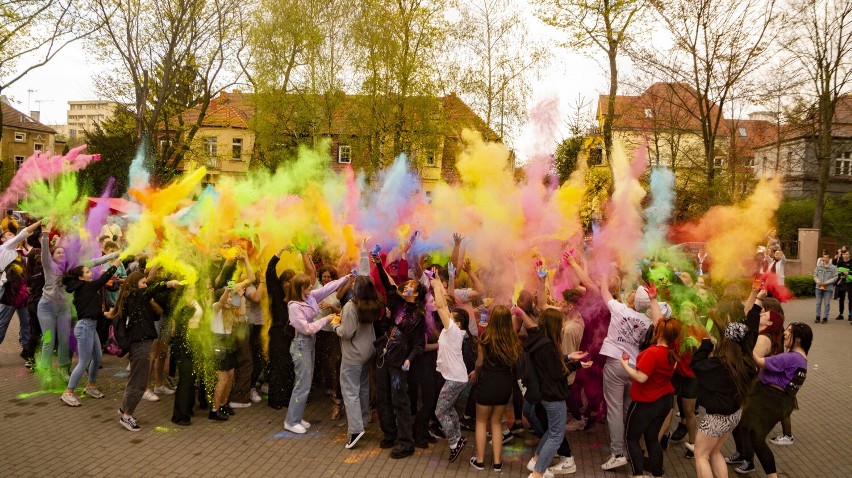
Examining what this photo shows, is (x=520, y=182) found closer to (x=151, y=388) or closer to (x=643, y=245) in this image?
(x=643, y=245)

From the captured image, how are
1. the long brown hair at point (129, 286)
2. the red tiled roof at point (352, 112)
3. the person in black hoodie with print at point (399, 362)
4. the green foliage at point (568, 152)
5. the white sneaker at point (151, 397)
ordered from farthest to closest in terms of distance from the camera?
the red tiled roof at point (352, 112) → the green foliage at point (568, 152) → the white sneaker at point (151, 397) → the long brown hair at point (129, 286) → the person in black hoodie with print at point (399, 362)

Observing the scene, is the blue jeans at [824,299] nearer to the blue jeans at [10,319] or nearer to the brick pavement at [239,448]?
the brick pavement at [239,448]

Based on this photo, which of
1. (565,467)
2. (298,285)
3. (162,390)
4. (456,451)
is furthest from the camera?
(162,390)

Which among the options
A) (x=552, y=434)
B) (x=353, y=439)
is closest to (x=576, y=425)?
(x=552, y=434)

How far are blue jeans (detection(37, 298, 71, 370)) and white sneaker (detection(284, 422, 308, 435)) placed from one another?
11.7ft

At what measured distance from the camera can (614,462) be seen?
18.5 ft

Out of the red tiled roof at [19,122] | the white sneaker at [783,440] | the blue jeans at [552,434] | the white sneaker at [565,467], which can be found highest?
the red tiled roof at [19,122]

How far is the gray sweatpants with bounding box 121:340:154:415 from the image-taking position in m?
6.38

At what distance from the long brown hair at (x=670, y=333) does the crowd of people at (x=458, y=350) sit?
0.01 meters

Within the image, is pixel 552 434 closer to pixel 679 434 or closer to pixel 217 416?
pixel 679 434

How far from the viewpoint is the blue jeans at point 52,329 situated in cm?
767

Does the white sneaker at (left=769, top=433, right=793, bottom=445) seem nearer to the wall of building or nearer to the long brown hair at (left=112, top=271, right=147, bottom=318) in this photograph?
the long brown hair at (left=112, top=271, right=147, bottom=318)

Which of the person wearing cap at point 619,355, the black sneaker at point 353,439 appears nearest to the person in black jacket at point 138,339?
the black sneaker at point 353,439

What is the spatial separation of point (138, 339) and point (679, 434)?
6189mm
